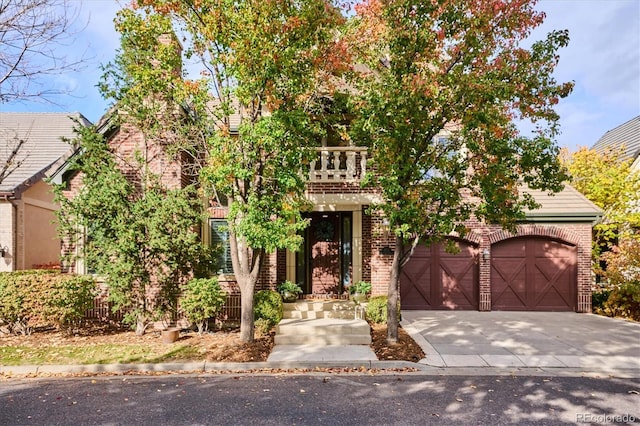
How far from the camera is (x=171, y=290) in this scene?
9.98 meters

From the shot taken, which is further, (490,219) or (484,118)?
(490,219)

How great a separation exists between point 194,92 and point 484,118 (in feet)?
20.1

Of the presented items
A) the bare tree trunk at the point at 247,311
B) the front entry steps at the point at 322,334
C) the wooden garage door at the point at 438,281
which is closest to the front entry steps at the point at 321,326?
the front entry steps at the point at 322,334

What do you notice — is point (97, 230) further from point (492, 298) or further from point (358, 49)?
point (492, 298)

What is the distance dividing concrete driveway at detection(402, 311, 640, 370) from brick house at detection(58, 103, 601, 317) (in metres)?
0.67

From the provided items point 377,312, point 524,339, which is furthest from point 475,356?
point 377,312

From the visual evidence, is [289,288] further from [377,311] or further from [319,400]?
[319,400]

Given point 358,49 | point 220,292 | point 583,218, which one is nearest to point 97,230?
point 220,292

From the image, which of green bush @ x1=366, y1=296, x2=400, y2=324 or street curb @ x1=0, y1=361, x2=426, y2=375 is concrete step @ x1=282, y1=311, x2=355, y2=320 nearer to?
green bush @ x1=366, y1=296, x2=400, y2=324

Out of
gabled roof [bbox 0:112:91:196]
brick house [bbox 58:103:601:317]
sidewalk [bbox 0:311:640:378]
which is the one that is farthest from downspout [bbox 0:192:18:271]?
sidewalk [bbox 0:311:640:378]

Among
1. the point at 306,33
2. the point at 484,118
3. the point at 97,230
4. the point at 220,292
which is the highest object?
the point at 306,33

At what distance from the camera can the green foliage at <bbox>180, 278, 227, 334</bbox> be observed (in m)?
9.44

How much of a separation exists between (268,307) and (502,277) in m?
8.73

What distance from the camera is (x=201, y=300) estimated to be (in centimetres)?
946
